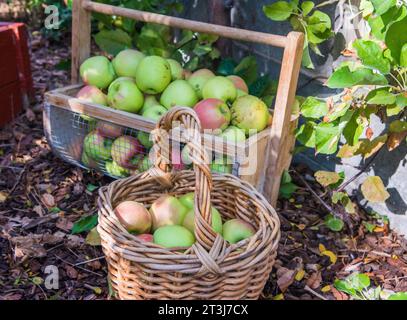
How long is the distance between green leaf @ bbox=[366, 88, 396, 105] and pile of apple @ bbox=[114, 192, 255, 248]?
530mm

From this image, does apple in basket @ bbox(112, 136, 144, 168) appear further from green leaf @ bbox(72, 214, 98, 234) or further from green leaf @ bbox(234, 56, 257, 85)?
green leaf @ bbox(234, 56, 257, 85)

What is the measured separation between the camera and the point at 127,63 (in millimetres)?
1974

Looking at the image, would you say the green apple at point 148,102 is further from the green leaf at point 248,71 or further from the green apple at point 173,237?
the green apple at point 173,237

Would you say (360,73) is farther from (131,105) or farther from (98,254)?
(98,254)

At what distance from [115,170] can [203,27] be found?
0.63 metres

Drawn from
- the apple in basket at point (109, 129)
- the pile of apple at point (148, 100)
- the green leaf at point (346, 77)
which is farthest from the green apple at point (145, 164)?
the green leaf at point (346, 77)

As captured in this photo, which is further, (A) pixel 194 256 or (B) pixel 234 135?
(B) pixel 234 135

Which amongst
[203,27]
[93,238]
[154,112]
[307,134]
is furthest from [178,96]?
[93,238]

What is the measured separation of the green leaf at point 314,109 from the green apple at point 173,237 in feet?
2.17

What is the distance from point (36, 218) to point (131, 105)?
1.74 feet

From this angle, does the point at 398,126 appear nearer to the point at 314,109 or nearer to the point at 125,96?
the point at 314,109

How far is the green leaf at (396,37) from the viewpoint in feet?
4.76

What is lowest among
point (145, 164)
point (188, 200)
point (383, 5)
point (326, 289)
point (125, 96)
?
point (326, 289)

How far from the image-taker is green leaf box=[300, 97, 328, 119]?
1691 millimetres
